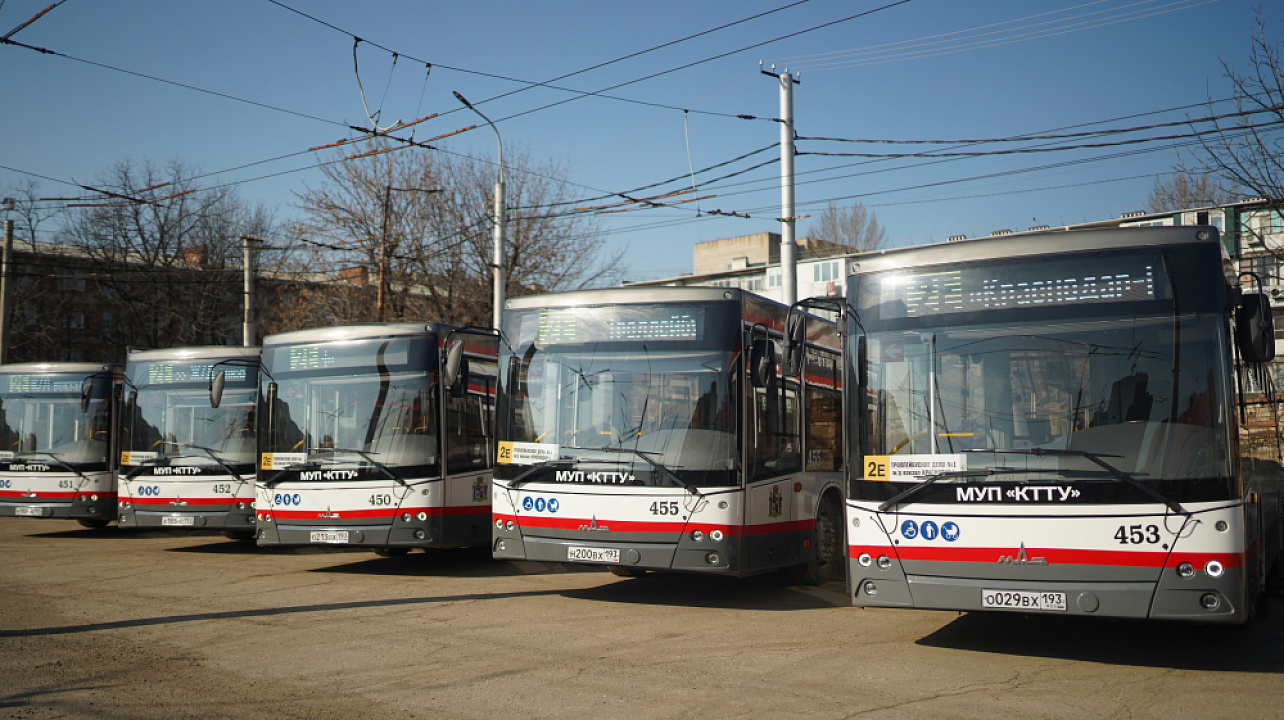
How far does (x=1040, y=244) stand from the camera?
296 inches

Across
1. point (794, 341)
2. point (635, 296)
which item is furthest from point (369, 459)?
point (794, 341)

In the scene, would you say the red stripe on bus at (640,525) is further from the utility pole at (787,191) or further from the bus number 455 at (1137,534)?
the utility pole at (787,191)

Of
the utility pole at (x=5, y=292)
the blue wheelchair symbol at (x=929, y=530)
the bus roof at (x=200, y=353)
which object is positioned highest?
the utility pole at (x=5, y=292)

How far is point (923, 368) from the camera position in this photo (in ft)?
25.0

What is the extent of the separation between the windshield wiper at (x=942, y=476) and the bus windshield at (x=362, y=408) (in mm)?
6294

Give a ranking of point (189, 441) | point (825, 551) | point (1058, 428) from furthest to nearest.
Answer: point (189, 441), point (825, 551), point (1058, 428)

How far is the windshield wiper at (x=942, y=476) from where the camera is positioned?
7170 mm

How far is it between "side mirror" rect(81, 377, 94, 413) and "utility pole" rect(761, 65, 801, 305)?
11.4 meters

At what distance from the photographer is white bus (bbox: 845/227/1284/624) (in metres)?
6.79

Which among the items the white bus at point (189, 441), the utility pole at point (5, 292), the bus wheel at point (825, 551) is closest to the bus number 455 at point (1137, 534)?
the bus wheel at point (825, 551)

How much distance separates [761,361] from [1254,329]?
4161mm

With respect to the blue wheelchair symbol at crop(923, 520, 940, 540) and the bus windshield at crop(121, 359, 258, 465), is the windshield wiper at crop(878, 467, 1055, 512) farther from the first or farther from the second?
the bus windshield at crop(121, 359, 258, 465)

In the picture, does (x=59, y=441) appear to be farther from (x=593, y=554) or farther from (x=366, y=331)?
(x=593, y=554)

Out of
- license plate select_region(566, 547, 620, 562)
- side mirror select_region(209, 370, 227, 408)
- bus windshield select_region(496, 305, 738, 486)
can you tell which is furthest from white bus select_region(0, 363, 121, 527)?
license plate select_region(566, 547, 620, 562)
